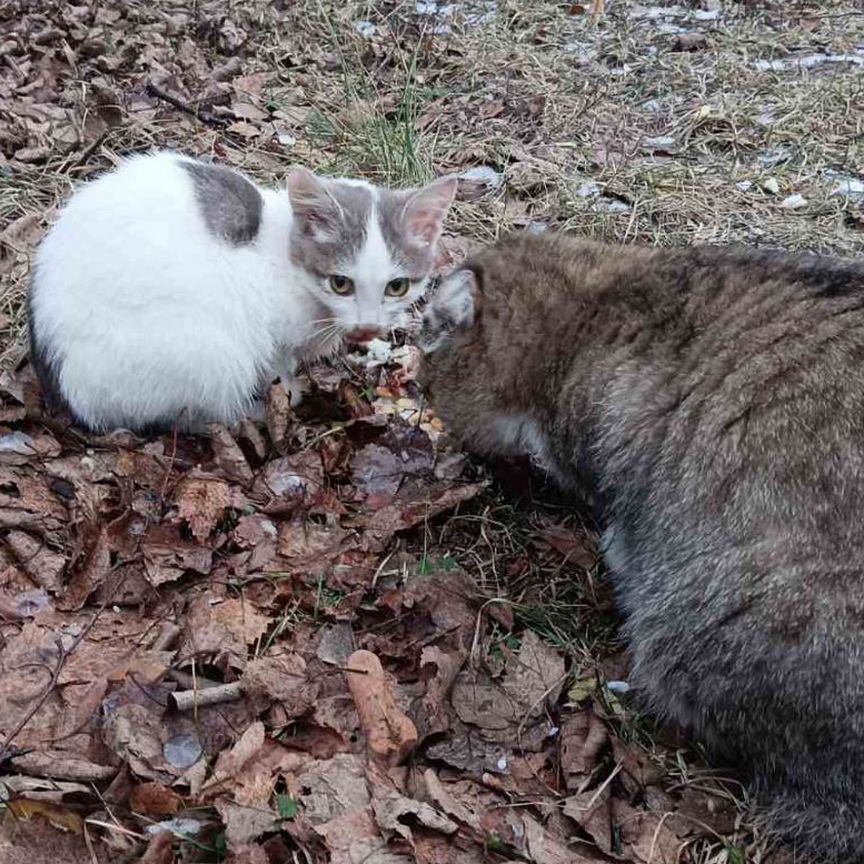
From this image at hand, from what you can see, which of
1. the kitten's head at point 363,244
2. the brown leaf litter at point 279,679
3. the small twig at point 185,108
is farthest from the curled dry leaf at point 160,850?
the small twig at point 185,108

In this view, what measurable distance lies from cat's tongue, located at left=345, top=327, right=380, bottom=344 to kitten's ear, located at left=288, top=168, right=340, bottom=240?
0.35 meters

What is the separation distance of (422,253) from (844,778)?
226cm

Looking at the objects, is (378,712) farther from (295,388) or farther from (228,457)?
(295,388)

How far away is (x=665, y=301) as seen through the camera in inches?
122

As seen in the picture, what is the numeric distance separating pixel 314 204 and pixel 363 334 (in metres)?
0.50

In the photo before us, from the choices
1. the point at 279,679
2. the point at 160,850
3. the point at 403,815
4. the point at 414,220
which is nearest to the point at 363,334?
the point at 414,220

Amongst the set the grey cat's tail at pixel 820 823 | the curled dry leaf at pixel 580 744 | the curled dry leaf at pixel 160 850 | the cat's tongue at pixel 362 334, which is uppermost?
the cat's tongue at pixel 362 334

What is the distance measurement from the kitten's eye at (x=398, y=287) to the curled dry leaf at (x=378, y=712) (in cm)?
146

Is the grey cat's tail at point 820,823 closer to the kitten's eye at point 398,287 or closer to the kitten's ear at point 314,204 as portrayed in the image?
the kitten's eye at point 398,287

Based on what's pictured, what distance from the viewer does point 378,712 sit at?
2.70 metres

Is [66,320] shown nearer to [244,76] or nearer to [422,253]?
[422,253]

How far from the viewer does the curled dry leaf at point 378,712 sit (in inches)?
104

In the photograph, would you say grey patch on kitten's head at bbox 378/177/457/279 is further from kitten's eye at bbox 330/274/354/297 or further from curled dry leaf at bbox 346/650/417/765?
curled dry leaf at bbox 346/650/417/765

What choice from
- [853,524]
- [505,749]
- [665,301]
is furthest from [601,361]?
[505,749]
